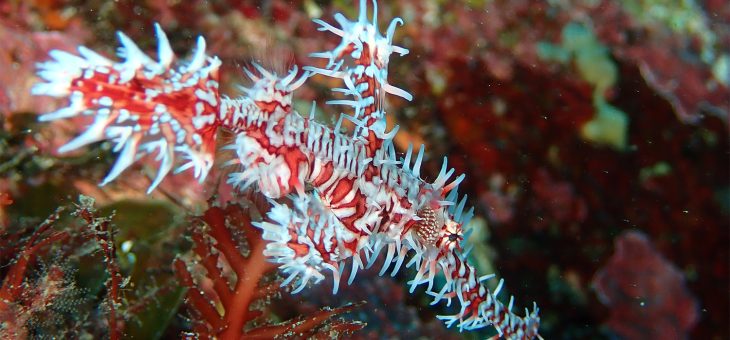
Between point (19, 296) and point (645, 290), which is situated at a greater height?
point (19, 296)

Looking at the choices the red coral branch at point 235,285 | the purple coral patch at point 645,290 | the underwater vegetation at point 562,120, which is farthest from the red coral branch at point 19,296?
the purple coral patch at point 645,290

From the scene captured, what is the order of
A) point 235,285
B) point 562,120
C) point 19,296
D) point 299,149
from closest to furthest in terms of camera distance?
point 299,149 → point 19,296 → point 235,285 → point 562,120

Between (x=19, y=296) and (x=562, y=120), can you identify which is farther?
(x=562, y=120)

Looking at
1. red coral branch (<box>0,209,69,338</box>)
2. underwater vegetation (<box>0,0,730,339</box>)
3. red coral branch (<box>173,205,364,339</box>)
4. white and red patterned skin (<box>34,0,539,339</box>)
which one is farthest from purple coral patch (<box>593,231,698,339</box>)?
red coral branch (<box>0,209,69,338</box>)

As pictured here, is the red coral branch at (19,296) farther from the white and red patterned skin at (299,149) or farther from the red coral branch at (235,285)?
the white and red patterned skin at (299,149)

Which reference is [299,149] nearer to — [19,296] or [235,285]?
[235,285]

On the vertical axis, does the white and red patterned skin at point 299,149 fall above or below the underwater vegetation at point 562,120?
above

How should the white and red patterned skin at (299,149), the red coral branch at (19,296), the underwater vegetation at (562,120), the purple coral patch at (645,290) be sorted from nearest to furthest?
the white and red patterned skin at (299,149), the red coral branch at (19,296), the underwater vegetation at (562,120), the purple coral patch at (645,290)

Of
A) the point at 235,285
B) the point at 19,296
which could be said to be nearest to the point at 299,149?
the point at 235,285

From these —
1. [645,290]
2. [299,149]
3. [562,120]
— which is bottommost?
[645,290]

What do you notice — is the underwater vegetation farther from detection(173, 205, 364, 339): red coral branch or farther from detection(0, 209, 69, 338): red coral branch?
detection(0, 209, 69, 338): red coral branch
